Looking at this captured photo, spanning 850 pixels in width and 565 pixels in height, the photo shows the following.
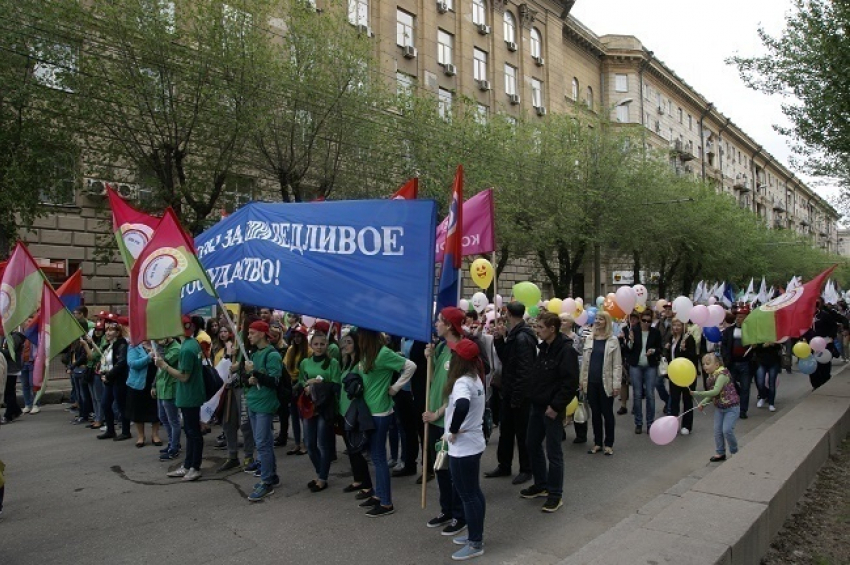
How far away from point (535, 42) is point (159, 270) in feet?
118

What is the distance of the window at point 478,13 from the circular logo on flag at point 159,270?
3017 centimetres

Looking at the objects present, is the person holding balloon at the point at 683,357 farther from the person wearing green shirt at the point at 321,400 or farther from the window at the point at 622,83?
the window at the point at 622,83

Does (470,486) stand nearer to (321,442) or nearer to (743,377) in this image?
(321,442)

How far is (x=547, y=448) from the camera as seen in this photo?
5777 millimetres

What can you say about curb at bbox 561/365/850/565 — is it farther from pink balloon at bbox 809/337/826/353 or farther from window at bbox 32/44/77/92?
window at bbox 32/44/77/92

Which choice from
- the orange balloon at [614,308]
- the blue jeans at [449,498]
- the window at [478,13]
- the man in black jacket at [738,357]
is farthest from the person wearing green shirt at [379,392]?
the window at [478,13]

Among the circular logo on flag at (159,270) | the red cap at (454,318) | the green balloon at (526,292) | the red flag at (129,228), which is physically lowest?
the red cap at (454,318)

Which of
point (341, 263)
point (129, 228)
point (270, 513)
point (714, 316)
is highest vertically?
point (129, 228)

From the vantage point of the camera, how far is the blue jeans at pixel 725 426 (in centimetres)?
716

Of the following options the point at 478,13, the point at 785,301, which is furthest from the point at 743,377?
the point at 478,13

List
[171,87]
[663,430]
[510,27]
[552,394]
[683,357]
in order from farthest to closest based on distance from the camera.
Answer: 1. [510,27]
2. [171,87]
3. [683,357]
4. [663,430]
5. [552,394]

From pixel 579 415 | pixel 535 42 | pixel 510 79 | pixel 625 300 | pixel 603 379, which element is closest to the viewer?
pixel 603 379

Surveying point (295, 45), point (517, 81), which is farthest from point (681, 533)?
point (517, 81)

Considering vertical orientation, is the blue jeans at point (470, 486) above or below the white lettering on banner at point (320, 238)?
below
